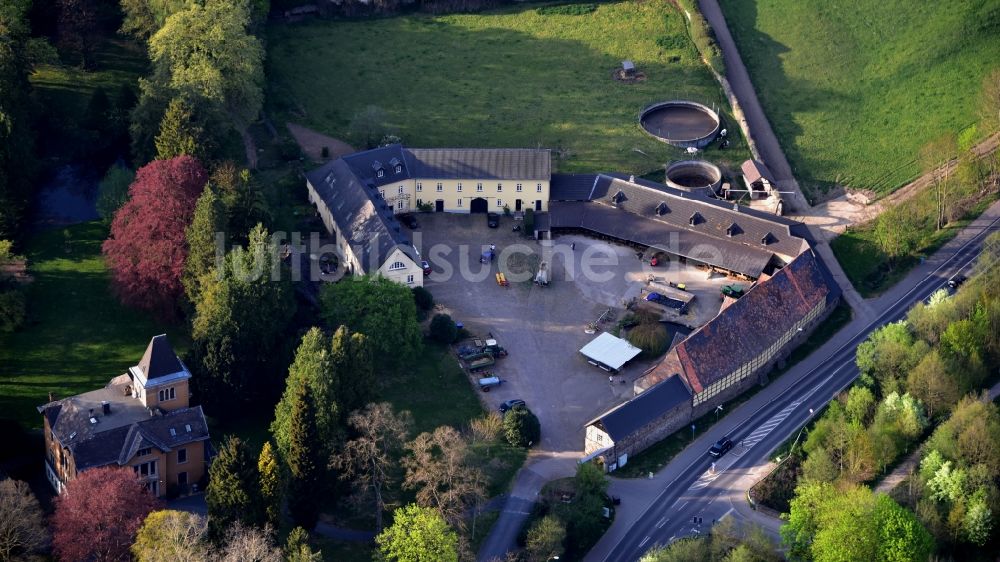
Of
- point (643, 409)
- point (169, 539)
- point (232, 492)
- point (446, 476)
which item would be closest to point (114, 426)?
point (232, 492)

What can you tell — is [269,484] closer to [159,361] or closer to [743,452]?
[159,361]

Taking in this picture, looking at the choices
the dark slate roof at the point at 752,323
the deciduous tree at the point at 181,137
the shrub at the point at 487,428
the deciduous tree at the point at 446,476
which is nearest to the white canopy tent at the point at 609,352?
the dark slate roof at the point at 752,323

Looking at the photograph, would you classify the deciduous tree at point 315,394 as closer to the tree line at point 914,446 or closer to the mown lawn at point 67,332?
the mown lawn at point 67,332

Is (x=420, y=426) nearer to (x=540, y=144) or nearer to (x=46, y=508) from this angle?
(x=46, y=508)

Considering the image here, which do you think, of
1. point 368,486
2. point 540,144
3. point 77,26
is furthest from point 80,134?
point 368,486

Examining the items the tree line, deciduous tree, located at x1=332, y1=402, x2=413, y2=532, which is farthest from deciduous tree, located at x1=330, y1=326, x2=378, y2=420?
the tree line
